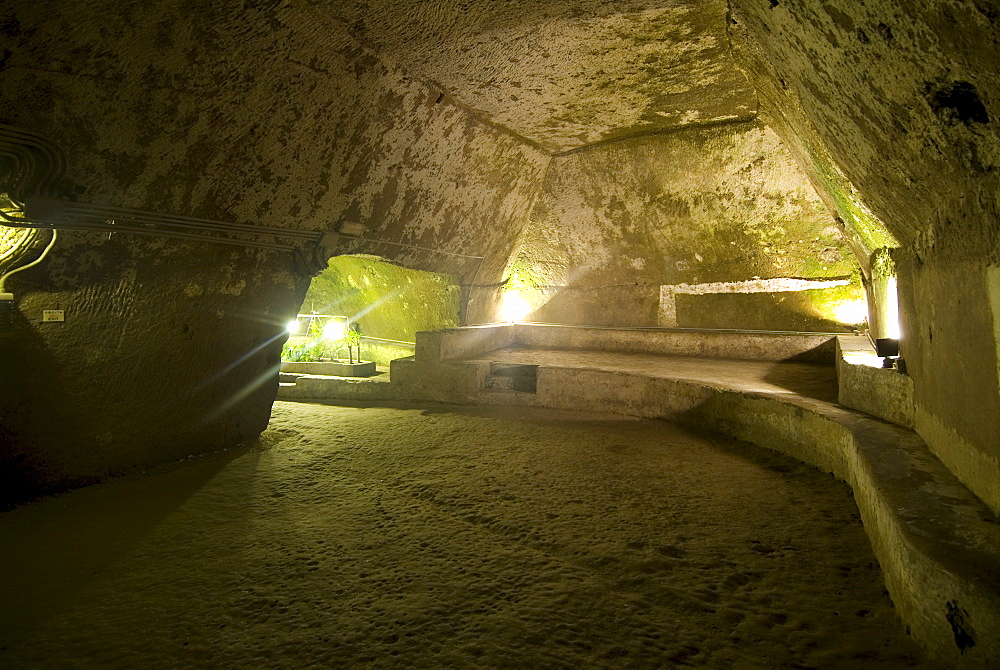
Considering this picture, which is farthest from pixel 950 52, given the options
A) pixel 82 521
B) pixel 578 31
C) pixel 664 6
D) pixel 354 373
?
pixel 354 373

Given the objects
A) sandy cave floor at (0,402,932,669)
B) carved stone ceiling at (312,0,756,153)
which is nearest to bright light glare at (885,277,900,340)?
sandy cave floor at (0,402,932,669)

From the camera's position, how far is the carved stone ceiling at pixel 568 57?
3.62m

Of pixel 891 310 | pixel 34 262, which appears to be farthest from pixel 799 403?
pixel 34 262

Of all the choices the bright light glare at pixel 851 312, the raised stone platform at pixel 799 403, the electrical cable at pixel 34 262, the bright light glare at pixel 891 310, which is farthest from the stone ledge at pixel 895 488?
the electrical cable at pixel 34 262

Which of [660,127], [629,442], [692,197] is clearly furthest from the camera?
[692,197]

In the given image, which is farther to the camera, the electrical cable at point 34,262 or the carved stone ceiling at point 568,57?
the carved stone ceiling at point 568,57

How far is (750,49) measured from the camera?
3.90m

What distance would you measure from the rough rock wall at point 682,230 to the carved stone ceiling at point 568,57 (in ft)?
1.97

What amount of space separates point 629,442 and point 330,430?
9.31 ft

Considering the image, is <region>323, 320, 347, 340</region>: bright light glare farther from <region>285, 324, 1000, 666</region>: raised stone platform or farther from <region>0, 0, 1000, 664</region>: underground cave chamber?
<region>285, 324, 1000, 666</region>: raised stone platform

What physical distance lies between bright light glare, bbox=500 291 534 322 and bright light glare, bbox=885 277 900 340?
495 cm

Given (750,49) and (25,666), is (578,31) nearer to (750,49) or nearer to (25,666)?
(750,49)

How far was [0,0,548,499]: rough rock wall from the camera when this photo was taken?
9.98 ft

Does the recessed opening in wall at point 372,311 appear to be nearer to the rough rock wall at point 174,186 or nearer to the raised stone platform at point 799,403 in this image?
the raised stone platform at point 799,403
